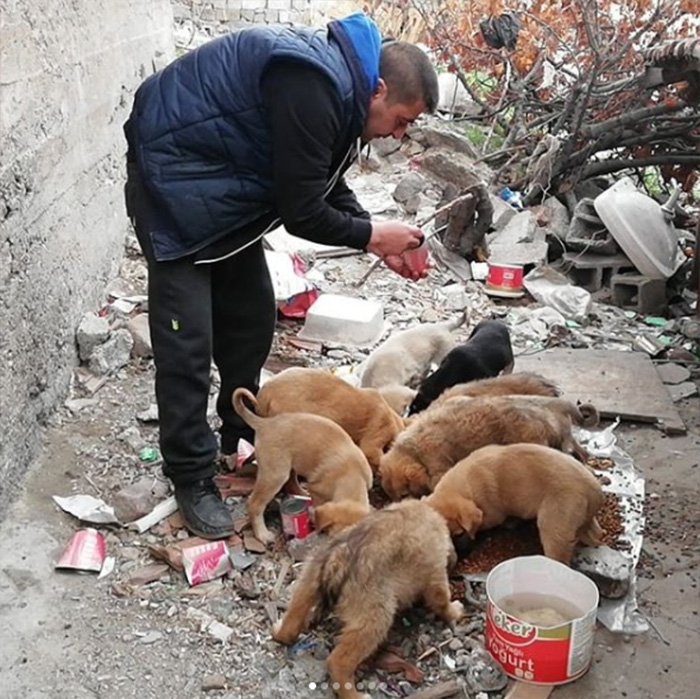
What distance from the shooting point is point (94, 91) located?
15.6 ft

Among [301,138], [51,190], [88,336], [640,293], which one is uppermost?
[301,138]

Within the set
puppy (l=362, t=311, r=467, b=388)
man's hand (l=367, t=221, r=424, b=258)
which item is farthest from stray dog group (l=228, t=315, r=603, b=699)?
man's hand (l=367, t=221, r=424, b=258)

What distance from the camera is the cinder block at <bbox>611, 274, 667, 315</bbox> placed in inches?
243

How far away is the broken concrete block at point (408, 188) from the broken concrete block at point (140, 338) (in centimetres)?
351

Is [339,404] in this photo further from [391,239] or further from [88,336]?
[88,336]

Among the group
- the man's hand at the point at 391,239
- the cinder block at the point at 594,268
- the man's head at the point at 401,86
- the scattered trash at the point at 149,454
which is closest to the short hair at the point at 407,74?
the man's head at the point at 401,86

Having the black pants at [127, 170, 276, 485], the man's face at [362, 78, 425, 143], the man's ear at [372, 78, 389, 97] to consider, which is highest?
the man's ear at [372, 78, 389, 97]

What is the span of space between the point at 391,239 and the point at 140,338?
6.07 ft

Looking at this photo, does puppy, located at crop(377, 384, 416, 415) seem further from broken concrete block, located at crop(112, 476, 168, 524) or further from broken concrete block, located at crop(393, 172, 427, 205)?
broken concrete block, located at crop(393, 172, 427, 205)

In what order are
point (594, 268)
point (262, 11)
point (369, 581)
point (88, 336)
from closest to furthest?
point (369, 581) < point (88, 336) < point (594, 268) < point (262, 11)

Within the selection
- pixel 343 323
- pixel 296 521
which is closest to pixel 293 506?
pixel 296 521

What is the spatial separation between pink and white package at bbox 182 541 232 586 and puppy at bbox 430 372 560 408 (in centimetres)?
118

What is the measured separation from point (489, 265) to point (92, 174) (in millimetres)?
2963

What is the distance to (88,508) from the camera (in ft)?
11.1
